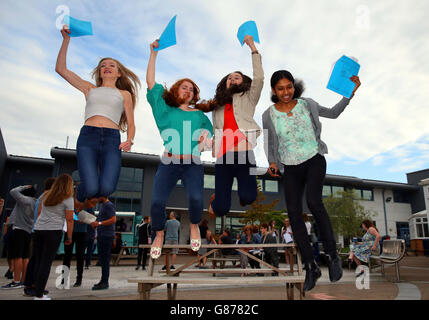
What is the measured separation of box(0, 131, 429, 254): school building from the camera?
23.0 meters

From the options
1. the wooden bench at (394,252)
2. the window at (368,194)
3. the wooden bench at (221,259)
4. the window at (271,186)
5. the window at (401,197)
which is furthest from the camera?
the window at (401,197)

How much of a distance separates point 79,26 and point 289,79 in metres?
2.47

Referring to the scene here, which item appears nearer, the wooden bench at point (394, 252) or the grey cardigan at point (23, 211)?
the grey cardigan at point (23, 211)

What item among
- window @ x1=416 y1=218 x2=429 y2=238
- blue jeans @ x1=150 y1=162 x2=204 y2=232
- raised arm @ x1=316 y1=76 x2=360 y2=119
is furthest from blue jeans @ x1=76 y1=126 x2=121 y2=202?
window @ x1=416 y1=218 x2=429 y2=238

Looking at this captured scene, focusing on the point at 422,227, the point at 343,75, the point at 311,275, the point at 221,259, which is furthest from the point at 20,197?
the point at 422,227

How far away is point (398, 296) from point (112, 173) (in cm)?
614

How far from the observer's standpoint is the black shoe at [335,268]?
321cm

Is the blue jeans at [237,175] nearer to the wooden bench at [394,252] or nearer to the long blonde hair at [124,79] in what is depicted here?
the long blonde hair at [124,79]

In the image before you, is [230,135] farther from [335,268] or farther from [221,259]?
[221,259]

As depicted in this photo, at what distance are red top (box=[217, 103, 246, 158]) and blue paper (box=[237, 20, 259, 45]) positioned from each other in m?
0.93

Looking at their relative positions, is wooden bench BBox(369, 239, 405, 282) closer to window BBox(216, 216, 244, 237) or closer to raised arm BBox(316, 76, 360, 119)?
raised arm BBox(316, 76, 360, 119)

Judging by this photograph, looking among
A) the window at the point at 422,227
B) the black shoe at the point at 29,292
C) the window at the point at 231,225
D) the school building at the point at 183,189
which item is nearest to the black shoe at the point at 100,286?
the black shoe at the point at 29,292
